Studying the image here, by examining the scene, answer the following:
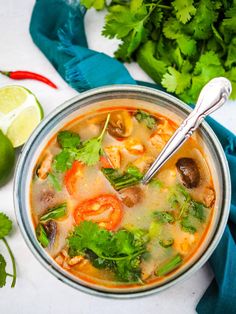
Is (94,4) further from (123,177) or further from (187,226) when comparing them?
(187,226)

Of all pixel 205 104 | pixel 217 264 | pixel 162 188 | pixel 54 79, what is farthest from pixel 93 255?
pixel 54 79

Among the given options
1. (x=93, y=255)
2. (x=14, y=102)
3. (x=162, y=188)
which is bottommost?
(x=93, y=255)

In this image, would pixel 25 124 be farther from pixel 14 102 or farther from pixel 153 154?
pixel 153 154

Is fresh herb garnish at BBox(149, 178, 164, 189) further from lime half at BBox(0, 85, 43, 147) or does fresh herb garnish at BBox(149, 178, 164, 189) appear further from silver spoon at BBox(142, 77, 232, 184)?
lime half at BBox(0, 85, 43, 147)

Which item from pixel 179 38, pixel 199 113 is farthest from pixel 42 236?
pixel 179 38

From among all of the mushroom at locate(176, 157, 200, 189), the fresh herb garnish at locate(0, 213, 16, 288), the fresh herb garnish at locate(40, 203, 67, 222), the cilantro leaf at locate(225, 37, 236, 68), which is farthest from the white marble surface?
the mushroom at locate(176, 157, 200, 189)
